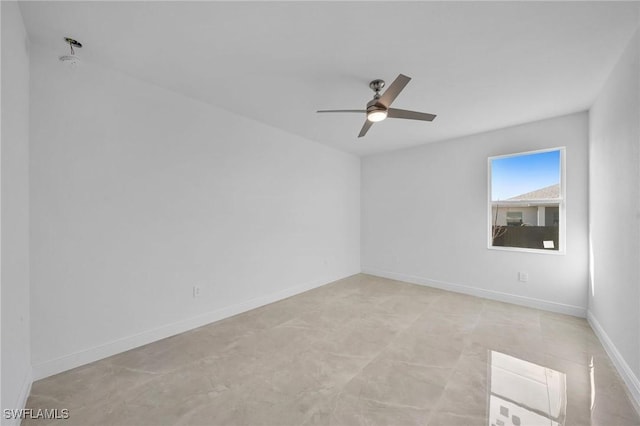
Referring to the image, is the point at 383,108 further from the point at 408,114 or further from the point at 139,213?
the point at 139,213

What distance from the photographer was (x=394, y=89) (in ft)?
6.71

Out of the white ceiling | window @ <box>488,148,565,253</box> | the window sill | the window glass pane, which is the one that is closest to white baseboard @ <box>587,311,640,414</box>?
the window sill

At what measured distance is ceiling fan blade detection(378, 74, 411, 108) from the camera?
1858 mm

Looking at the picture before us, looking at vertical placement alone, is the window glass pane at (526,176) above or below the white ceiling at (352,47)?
below

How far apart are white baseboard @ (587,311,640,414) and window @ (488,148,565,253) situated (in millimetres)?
1048

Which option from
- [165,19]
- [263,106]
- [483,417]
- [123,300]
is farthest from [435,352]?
[165,19]

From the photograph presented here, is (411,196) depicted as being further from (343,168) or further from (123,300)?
(123,300)

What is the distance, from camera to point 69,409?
65.9 inches

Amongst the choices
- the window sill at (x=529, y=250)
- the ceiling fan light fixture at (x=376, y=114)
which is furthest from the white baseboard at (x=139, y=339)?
the window sill at (x=529, y=250)

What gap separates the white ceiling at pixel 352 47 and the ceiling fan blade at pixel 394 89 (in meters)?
0.27

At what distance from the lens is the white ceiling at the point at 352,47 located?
63.9 inches

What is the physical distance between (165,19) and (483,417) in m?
3.32

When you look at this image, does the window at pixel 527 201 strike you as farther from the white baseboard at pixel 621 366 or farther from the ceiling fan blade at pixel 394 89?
the ceiling fan blade at pixel 394 89

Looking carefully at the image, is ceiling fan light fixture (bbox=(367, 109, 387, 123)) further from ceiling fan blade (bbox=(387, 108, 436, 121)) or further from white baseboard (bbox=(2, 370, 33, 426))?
white baseboard (bbox=(2, 370, 33, 426))
